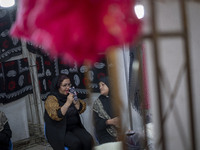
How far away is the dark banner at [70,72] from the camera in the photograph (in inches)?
121

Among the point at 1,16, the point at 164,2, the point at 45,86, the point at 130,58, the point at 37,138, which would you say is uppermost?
the point at 1,16

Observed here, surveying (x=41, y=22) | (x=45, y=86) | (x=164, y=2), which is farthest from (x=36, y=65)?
(x=41, y=22)

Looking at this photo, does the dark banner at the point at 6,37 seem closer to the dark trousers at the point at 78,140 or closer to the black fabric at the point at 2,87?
the black fabric at the point at 2,87

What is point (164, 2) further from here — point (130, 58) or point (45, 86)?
point (45, 86)

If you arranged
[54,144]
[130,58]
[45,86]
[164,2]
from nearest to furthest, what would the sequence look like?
[164,2] < [130,58] < [54,144] < [45,86]

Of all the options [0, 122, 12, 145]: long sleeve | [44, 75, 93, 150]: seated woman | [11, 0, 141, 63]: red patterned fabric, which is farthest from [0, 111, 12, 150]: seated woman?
[11, 0, 141, 63]: red patterned fabric

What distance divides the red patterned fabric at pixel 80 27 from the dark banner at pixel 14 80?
3114 millimetres

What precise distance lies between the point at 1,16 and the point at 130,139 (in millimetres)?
2439

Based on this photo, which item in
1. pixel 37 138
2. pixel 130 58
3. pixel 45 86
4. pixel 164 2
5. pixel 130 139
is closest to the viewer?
pixel 164 2

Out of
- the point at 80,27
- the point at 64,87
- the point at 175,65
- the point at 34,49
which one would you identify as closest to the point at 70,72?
the point at 64,87

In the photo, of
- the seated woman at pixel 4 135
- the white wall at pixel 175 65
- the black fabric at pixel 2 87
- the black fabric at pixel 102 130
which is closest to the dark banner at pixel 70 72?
the black fabric at pixel 2 87

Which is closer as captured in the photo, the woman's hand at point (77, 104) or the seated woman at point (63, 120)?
the seated woman at point (63, 120)

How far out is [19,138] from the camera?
3793 millimetres

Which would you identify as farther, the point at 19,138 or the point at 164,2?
the point at 19,138
